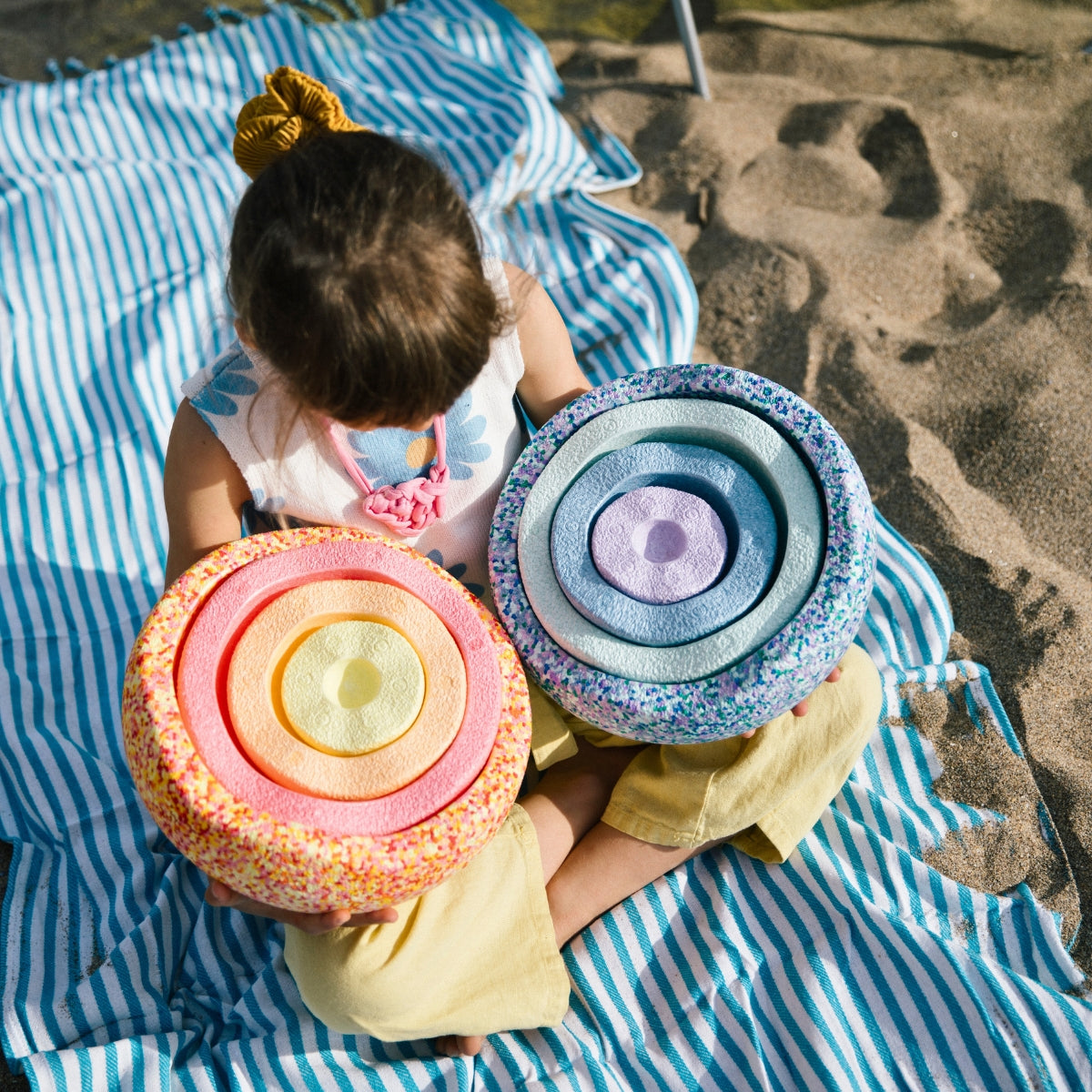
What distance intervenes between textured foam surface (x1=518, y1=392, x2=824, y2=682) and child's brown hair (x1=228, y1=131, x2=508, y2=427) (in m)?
0.24

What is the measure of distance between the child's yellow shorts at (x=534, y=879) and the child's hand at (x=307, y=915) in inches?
1.7

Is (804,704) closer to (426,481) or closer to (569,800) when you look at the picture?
(569,800)

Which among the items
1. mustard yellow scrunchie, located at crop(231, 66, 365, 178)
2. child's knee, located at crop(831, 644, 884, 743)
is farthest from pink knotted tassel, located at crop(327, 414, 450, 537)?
child's knee, located at crop(831, 644, 884, 743)

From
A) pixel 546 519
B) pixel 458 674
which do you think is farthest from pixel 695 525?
pixel 458 674

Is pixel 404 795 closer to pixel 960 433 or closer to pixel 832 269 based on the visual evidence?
pixel 960 433

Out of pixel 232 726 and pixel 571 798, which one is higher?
pixel 232 726

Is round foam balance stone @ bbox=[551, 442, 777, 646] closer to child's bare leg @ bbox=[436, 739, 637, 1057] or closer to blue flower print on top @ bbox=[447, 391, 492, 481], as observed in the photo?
blue flower print on top @ bbox=[447, 391, 492, 481]

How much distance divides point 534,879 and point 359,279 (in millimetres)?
761

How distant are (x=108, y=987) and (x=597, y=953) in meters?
0.64

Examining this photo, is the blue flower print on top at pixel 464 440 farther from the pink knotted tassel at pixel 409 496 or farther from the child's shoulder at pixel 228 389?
the child's shoulder at pixel 228 389

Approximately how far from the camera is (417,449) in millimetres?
1247

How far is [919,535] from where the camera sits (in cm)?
177

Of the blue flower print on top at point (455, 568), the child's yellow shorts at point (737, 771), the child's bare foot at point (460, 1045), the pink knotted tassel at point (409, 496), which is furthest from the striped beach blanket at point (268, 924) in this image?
the blue flower print on top at point (455, 568)

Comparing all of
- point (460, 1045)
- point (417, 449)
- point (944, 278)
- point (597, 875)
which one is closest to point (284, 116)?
point (417, 449)
